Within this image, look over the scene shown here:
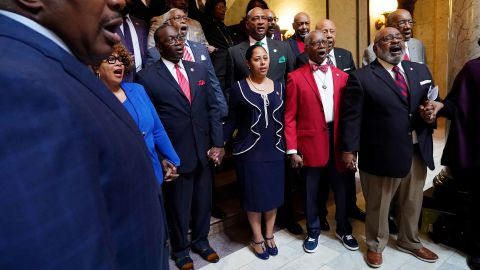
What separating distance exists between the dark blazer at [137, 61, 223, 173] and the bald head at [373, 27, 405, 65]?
127 cm

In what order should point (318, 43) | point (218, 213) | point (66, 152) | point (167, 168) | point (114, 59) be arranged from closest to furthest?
point (66, 152), point (114, 59), point (167, 168), point (318, 43), point (218, 213)

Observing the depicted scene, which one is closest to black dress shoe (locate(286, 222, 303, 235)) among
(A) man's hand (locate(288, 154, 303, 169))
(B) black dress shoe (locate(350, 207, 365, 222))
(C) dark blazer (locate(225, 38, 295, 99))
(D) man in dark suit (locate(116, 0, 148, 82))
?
(B) black dress shoe (locate(350, 207, 365, 222))

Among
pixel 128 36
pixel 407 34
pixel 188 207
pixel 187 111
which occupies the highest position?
pixel 128 36

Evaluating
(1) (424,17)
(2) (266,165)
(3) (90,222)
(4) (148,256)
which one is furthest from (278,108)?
(1) (424,17)

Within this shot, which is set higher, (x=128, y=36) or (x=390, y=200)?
(x=128, y=36)

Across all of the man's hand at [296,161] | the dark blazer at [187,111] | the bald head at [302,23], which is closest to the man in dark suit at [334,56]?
the bald head at [302,23]

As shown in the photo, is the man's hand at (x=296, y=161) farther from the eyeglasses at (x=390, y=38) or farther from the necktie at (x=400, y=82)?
the eyeglasses at (x=390, y=38)

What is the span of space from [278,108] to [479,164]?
1435 millimetres

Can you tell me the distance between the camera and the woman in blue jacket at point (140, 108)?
1928 mm

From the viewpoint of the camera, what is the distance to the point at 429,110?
2230 millimetres

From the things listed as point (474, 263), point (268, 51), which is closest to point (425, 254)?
point (474, 263)

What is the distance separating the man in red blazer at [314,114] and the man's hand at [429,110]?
1.97ft

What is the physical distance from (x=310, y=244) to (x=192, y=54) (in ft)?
6.14

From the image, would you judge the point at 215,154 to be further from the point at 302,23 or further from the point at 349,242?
the point at 302,23
